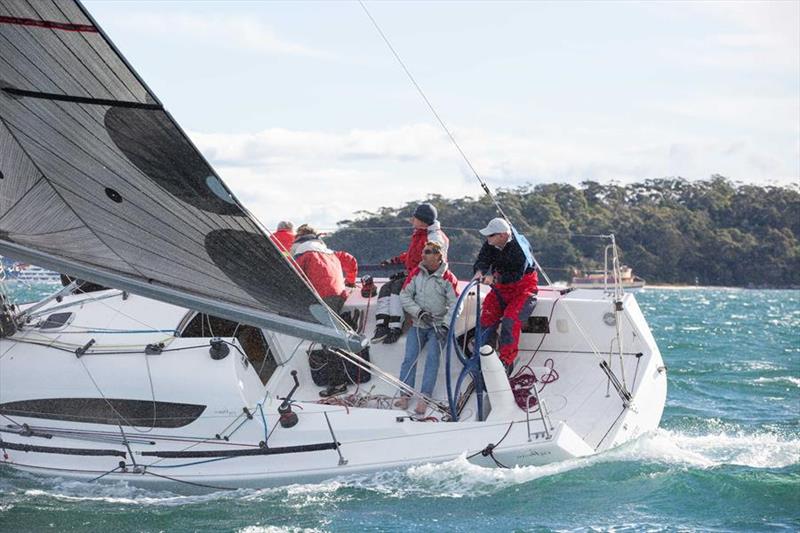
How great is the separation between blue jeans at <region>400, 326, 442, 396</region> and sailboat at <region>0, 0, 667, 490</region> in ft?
0.47

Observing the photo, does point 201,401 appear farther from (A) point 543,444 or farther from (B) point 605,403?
(B) point 605,403

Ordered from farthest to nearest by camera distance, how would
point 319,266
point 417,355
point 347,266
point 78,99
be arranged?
1. point 347,266
2. point 319,266
3. point 417,355
4. point 78,99

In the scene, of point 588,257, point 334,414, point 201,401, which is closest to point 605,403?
point 334,414

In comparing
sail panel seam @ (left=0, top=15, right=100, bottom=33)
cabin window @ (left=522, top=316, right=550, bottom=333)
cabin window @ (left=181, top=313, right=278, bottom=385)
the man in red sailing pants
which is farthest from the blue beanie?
sail panel seam @ (left=0, top=15, right=100, bottom=33)

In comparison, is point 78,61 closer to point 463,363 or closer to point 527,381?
point 463,363

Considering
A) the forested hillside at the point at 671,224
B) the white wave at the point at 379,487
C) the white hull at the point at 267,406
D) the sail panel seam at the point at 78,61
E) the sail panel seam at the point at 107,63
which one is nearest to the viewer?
the sail panel seam at the point at 107,63

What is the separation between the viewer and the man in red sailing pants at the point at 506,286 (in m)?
8.61

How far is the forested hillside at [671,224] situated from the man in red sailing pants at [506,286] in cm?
4403

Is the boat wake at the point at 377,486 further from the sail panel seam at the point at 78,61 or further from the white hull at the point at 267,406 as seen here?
the sail panel seam at the point at 78,61

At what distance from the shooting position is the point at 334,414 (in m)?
7.89

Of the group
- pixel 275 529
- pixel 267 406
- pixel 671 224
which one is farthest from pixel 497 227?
pixel 671 224

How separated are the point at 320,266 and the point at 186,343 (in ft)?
4.06

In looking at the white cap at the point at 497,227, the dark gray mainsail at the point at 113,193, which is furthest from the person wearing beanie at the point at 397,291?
the dark gray mainsail at the point at 113,193

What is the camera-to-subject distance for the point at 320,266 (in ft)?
30.0
